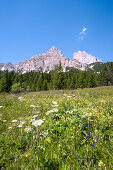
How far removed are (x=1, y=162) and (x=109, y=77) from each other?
60.1 metres

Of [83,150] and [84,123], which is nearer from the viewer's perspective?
[83,150]

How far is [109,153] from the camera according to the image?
1.52 meters

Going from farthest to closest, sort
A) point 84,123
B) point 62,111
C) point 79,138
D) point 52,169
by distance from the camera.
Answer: point 62,111
point 84,123
point 79,138
point 52,169

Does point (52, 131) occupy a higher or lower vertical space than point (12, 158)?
higher

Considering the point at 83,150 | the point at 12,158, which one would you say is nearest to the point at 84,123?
the point at 83,150

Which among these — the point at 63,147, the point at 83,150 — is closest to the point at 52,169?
the point at 63,147

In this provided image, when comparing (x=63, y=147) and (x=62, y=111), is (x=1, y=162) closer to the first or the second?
(x=63, y=147)

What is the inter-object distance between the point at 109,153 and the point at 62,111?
70.2 inches

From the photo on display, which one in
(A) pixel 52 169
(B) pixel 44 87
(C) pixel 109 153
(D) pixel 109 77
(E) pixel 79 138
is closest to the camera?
(A) pixel 52 169

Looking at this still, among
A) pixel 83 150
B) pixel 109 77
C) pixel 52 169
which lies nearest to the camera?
pixel 52 169

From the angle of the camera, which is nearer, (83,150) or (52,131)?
(83,150)

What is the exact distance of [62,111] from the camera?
3164 millimetres

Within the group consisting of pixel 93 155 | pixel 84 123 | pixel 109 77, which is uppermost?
pixel 109 77

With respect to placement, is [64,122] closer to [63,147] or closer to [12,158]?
[63,147]
